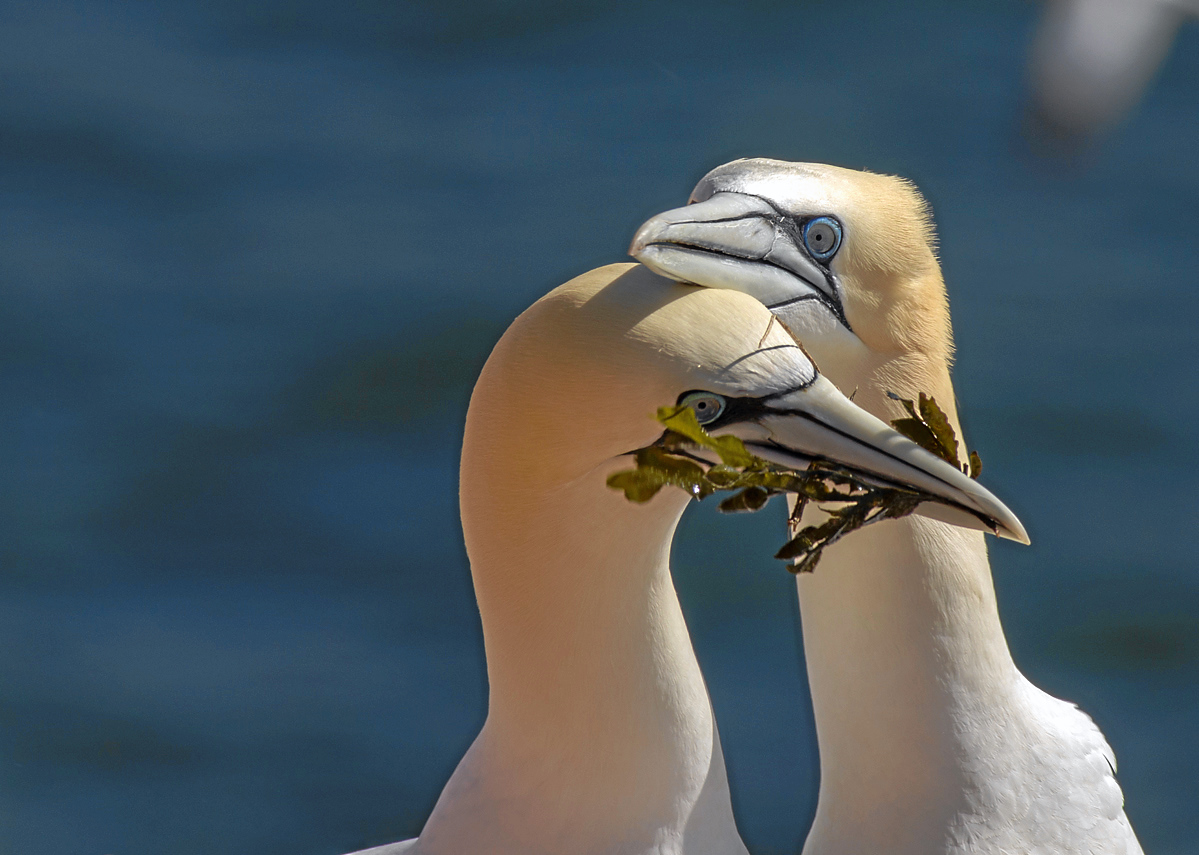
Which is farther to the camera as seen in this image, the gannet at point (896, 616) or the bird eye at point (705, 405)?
the gannet at point (896, 616)

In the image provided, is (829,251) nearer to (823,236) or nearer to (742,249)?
(823,236)

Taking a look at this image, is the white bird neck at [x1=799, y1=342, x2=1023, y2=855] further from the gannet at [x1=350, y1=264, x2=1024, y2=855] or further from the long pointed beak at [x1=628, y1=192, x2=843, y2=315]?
the gannet at [x1=350, y1=264, x2=1024, y2=855]

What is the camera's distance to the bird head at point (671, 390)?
2594 mm

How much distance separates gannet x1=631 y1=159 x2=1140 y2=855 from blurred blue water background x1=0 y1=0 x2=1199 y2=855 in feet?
8.61

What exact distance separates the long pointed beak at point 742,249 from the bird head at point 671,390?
0.87ft

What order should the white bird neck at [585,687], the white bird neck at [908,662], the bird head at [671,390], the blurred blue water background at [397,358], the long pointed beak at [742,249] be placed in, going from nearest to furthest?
the bird head at [671,390] → the white bird neck at [585,687] → the long pointed beak at [742,249] → the white bird neck at [908,662] → the blurred blue water background at [397,358]

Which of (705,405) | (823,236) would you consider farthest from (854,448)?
(823,236)

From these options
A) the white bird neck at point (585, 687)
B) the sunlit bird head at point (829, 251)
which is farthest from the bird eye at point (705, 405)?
the sunlit bird head at point (829, 251)

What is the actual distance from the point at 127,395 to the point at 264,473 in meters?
0.87

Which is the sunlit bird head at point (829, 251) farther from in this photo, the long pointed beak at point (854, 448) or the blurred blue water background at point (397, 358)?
the blurred blue water background at point (397, 358)

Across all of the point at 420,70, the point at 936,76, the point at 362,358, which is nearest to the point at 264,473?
the point at 362,358

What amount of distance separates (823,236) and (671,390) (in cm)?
81

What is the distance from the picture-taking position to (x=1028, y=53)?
9.03m

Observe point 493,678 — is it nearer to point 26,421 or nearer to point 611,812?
point 611,812
